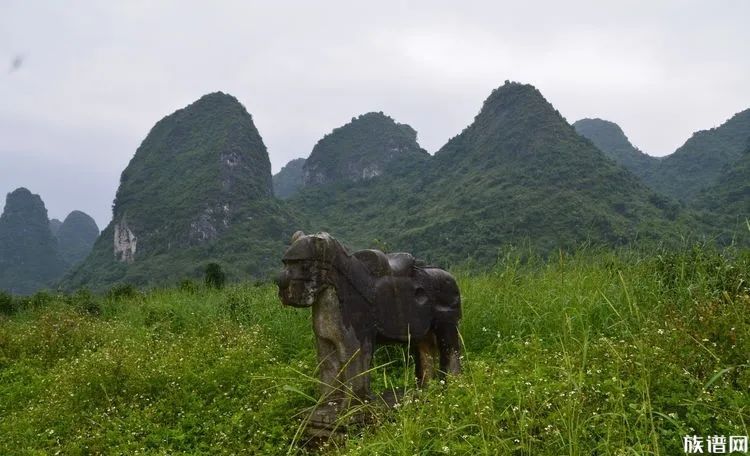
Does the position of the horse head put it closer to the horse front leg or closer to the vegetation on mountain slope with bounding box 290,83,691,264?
the horse front leg

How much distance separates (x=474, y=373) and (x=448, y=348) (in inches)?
30.7

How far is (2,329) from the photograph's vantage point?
8375mm

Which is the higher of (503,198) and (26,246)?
(503,198)

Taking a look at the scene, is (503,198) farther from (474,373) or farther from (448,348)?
(474,373)

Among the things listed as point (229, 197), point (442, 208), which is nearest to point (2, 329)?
point (442, 208)

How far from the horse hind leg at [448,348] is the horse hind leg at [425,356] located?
2.2 inches

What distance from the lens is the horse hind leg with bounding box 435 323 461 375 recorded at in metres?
4.47

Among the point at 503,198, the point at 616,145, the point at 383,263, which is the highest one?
the point at 616,145

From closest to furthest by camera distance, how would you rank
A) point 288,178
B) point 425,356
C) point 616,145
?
1. point 425,356
2. point 616,145
3. point 288,178

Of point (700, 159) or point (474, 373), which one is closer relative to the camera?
point (474, 373)

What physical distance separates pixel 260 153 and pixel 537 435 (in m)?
68.8

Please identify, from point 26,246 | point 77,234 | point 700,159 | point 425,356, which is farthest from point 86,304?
point 77,234

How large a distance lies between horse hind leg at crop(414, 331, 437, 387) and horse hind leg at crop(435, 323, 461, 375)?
6 cm

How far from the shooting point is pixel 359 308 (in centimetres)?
393
